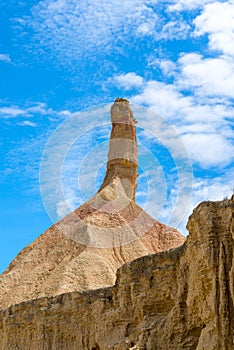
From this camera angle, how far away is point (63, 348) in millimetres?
29750

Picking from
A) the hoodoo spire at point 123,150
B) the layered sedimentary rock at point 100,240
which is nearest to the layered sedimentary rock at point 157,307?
the layered sedimentary rock at point 100,240

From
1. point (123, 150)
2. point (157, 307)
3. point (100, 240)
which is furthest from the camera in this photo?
point (123, 150)

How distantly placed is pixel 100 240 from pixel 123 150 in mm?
10369

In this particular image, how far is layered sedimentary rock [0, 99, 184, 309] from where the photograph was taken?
52531 millimetres

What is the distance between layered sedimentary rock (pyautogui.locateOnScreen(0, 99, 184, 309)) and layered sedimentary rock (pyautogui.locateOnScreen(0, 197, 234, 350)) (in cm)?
1825

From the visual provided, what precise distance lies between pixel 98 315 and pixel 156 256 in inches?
182

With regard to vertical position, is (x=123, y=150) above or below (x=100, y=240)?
above

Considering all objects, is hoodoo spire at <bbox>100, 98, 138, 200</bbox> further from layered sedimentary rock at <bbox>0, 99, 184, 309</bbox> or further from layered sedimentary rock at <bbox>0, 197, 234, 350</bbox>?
layered sedimentary rock at <bbox>0, 197, 234, 350</bbox>

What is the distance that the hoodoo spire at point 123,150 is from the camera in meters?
64.4

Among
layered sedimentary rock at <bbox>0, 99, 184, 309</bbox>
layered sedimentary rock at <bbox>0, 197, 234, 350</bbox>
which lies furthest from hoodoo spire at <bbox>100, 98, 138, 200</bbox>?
layered sedimentary rock at <bbox>0, 197, 234, 350</bbox>

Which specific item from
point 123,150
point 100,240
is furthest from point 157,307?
point 123,150

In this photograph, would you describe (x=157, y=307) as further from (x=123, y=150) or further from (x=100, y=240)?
(x=123, y=150)

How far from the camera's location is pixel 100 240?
57.7m

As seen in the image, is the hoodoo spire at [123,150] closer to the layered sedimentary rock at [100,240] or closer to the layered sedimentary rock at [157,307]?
the layered sedimentary rock at [100,240]
